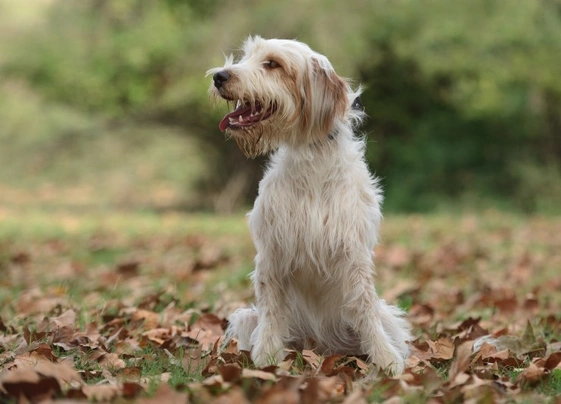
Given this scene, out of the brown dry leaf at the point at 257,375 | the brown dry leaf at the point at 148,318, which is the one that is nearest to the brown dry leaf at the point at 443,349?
the brown dry leaf at the point at 257,375

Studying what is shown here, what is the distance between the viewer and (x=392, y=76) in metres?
16.5

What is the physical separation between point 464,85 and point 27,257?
1003 cm

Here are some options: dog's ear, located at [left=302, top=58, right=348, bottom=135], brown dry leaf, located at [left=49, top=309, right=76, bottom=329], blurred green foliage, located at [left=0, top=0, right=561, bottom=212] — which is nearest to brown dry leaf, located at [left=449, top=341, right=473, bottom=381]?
dog's ear, located at [left=302, top=58, right=348, bottom=135]

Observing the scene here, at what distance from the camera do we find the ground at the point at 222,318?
2.99 m

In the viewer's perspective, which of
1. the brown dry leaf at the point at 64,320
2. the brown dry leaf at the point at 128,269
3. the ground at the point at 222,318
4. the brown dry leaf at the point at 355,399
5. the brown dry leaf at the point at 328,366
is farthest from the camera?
the brown dry leaf at the point at 128,269

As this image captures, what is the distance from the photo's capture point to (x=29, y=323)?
4.64 meters

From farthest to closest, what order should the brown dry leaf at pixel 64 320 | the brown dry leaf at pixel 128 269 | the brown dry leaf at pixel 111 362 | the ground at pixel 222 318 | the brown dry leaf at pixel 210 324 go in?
the brown dry leaf at pixel 128 269, the brown dry leaf at pixel 210 324, the brown dry leaf at pixel 64 320, the brown dry leaf at pixel 111 362, the ground at pixel 222 318

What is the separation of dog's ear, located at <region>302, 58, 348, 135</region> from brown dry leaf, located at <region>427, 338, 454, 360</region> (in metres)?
1.23

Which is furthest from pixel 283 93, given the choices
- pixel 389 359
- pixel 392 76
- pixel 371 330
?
pixel 392 76

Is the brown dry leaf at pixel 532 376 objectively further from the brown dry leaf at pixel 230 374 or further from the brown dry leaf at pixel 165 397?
the brown dry leaf at pixel 165 397

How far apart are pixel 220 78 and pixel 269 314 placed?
3.98 feet

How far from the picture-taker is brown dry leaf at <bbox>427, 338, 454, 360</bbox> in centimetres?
387

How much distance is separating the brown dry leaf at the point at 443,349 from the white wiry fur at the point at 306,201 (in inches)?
6.1

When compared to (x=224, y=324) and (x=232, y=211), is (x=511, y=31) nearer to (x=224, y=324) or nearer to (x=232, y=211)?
(x=232, y=211)
